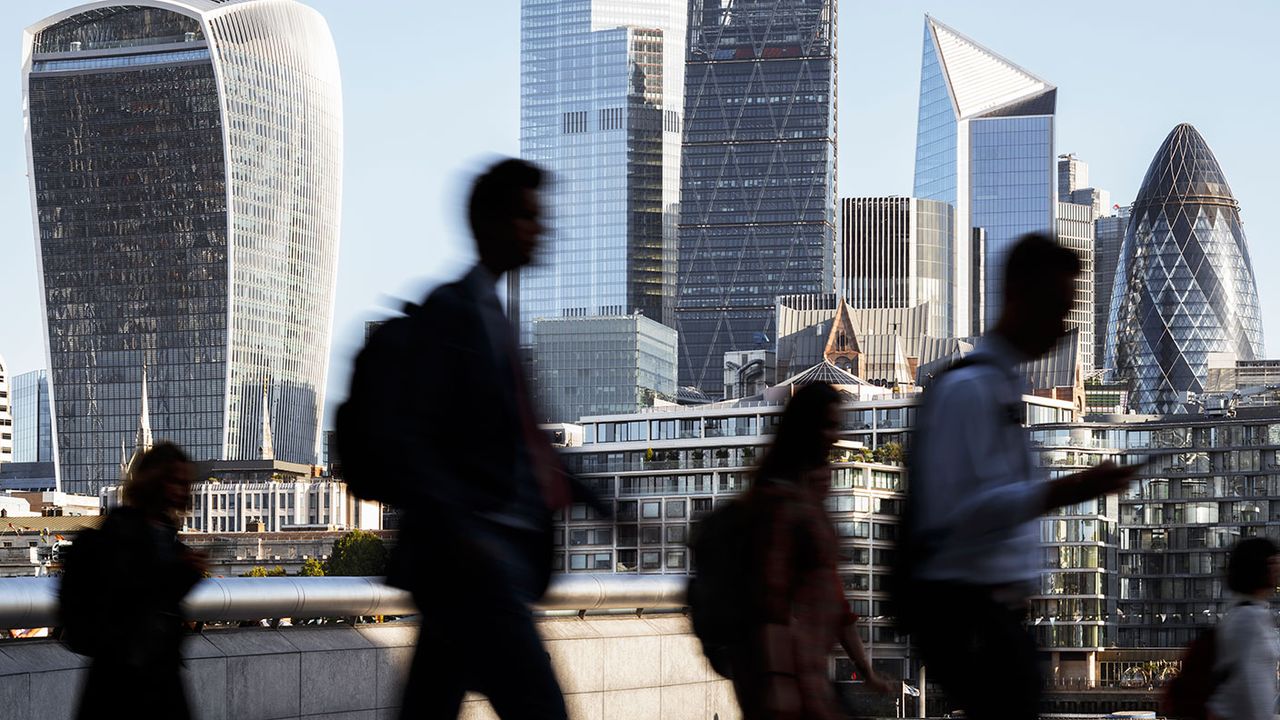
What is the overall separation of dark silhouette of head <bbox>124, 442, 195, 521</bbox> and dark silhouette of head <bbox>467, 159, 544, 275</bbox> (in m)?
1.81

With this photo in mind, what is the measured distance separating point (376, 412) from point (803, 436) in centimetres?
178

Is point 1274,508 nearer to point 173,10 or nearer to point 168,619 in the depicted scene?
point 173,10

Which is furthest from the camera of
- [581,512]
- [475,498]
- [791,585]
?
[791,585]

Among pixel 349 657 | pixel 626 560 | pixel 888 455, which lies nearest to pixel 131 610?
pixel 349 657

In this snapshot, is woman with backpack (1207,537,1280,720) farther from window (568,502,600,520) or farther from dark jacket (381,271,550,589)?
dark jacket (381,271,550,589)

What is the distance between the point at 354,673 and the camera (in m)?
10.9

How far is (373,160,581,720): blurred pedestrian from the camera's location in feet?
16.7

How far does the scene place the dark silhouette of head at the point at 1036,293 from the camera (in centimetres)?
601

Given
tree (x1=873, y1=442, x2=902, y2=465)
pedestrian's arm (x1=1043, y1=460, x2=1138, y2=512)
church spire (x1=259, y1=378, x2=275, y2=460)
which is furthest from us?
church spire (x1=259, y1=378, x2=275, y2=460)

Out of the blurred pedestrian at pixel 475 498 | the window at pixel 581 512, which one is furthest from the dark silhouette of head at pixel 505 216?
the window at pixel 581 512

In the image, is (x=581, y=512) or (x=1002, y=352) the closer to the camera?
(x=581, y=512)

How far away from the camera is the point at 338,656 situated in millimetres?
10766

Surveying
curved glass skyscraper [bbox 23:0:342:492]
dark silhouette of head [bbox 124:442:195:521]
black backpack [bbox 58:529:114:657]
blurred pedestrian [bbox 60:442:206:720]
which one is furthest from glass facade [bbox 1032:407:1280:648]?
black backpack [bbox 58:529:114:657]

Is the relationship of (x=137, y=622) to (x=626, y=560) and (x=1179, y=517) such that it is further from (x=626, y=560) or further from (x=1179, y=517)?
(x=1179, y=517)
